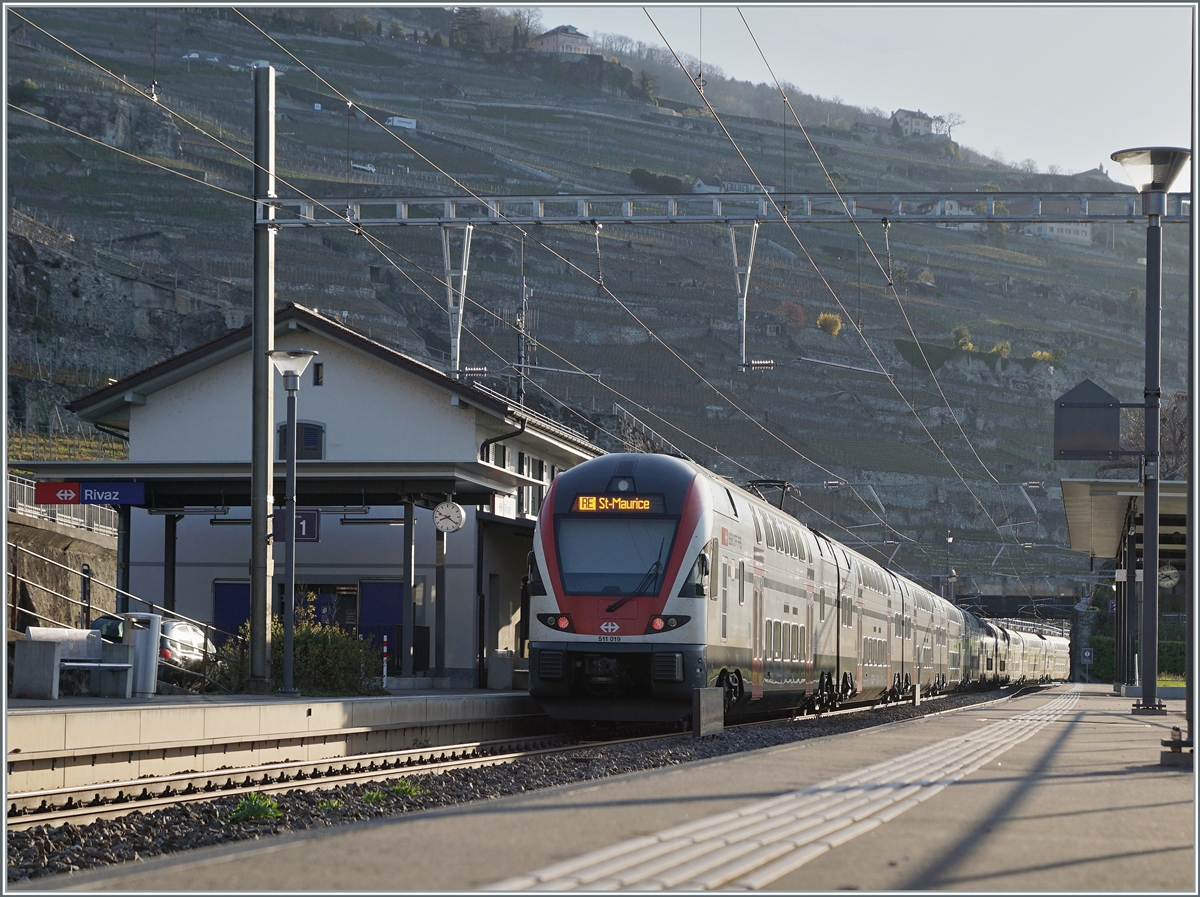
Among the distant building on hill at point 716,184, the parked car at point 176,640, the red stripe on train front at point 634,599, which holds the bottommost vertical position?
the parked car at point 176,640

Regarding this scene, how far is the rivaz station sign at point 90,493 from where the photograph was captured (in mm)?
30453

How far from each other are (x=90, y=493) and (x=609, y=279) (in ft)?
367

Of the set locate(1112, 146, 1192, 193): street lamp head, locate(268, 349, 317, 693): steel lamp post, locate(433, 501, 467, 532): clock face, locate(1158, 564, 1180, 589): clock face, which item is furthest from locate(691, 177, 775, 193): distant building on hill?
locate(1112, 146, 1192, 193): street lamp head

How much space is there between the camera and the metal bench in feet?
55.8

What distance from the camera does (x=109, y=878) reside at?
6.06 meters

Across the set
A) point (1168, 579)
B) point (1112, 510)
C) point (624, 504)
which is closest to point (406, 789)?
point (624, 504)

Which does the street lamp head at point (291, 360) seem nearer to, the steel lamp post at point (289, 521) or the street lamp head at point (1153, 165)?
the steel lamp post at point (289, 521)

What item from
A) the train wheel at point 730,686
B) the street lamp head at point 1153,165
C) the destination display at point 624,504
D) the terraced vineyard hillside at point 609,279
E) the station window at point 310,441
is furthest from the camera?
the terraced vineyard hillside at point 609,279

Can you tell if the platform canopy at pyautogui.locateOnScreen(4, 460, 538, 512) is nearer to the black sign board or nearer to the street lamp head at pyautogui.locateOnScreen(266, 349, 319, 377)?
the street lamp head at pyautogui.locateOnScreen(266, 349, 319, 377)

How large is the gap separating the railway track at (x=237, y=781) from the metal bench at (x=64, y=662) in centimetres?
300

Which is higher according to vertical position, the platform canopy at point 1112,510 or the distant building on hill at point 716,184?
the distant building on hill at point 716,184

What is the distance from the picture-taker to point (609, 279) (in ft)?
462

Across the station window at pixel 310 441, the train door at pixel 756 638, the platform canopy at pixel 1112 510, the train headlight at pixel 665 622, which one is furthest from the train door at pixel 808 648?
the station window at pixel 310 441

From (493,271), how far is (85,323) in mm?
54816
